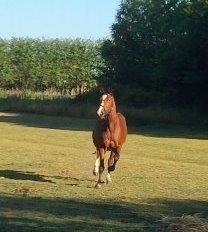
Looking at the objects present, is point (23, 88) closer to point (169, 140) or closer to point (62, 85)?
point (62, 85)

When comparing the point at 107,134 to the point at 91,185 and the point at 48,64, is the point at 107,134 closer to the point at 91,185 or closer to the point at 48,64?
the point at 91,185

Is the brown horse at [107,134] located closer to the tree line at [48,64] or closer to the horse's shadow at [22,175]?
the horse's shadow at [22,175]

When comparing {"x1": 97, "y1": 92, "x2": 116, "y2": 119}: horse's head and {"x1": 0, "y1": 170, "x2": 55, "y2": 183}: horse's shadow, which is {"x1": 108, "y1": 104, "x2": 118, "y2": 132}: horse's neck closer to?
{"x1": 97, "y1": 92, "x2": 116, "y2": 119}: horse's head

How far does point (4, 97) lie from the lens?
53.8 metres

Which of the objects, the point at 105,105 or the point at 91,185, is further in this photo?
the point at 105,105

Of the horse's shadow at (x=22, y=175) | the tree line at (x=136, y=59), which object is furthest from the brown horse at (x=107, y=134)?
the tree line at (x=136, y=59)

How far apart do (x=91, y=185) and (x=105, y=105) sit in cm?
181

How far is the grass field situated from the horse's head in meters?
1.61

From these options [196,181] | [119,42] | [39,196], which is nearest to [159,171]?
[196,181]

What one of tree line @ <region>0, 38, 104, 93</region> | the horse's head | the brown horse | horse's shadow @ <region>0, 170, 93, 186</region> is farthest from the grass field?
tree line @ <region>0, 38, 104, 93</region>

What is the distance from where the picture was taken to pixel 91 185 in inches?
573

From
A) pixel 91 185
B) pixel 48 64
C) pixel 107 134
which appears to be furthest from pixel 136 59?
pixel 91 185

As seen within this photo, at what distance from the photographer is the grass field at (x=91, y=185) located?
31.0 feet

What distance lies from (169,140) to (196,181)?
15437mm
